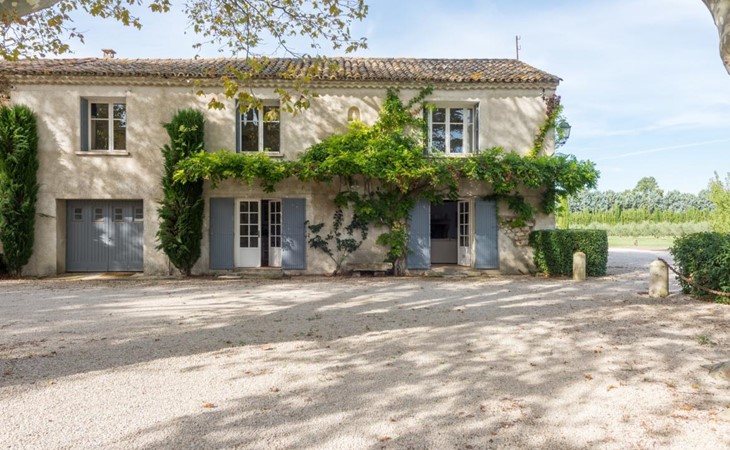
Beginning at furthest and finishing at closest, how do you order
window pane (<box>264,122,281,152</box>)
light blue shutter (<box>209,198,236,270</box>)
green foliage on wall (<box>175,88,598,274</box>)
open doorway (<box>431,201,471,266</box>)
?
open doorway (<box>431,201,471,266</box>) → window pane (<box>264,122,281,152</box>) → light blue shutter (<box>209,198,236,270</box>) → green foliage on wall (<box>175,88,598,274</box>)

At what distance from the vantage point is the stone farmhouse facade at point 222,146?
12.1 metres

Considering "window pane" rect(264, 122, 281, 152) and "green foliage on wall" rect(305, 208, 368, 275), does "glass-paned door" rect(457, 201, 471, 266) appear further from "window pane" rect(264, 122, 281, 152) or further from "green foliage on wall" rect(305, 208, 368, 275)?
"window pane" rect(264, 122, 281, 152)

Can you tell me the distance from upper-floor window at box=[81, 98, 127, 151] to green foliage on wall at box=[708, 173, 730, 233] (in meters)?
17.1

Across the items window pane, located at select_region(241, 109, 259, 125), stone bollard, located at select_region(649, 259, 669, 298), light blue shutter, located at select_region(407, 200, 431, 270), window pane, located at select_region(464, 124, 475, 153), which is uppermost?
window pane, located at select_region(241, 109, 259, 125)

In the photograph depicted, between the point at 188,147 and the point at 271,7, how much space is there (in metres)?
6.01

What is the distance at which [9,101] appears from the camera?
1214 cm

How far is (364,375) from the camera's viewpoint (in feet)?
13.2

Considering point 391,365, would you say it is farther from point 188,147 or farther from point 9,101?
point 9,101

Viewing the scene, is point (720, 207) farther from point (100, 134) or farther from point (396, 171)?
point (100, 134)

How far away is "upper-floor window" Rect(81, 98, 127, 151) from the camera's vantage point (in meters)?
12.4

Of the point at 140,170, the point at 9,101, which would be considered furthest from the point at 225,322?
the point at 9,101

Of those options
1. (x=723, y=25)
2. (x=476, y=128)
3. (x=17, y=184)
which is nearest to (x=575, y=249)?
(x=476, y=128)

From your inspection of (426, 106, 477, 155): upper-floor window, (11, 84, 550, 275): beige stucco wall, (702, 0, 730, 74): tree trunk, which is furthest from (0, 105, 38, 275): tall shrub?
(702, 0, 730, 74): tree trunk

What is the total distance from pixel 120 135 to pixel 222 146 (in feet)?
9.47
